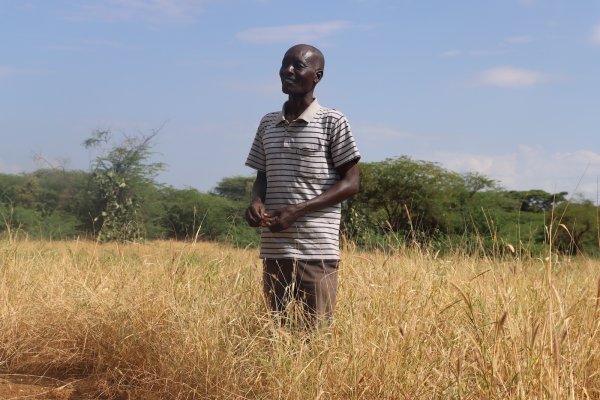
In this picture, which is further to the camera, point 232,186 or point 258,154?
point 232,186

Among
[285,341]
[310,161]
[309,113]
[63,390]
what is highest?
[309,113]

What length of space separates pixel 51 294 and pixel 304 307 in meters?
2.53

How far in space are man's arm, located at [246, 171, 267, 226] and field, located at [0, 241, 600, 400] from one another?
1.68ft

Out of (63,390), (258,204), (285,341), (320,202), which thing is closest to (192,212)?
(63,390)

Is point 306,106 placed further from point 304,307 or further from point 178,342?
point 178,342

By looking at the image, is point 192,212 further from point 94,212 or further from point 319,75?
point 319,75

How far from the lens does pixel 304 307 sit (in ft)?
13.5

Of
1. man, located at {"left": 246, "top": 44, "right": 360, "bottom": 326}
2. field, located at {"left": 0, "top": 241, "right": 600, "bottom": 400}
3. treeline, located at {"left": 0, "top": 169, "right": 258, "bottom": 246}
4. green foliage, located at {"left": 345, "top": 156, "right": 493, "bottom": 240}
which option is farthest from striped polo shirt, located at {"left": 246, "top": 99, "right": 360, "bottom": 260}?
green foliage, located at {"left": 345, "top": 156, "right": 493, "bottom": 240}

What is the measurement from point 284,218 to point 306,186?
236 millimetres

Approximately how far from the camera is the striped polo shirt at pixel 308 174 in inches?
157

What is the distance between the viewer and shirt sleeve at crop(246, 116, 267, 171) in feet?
14.0

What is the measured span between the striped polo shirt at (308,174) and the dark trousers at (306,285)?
53mm

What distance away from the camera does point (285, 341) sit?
4.14 metres

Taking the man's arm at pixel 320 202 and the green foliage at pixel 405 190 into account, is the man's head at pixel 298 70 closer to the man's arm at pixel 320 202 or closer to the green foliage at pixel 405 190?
the man's arm at pixel 320 202
